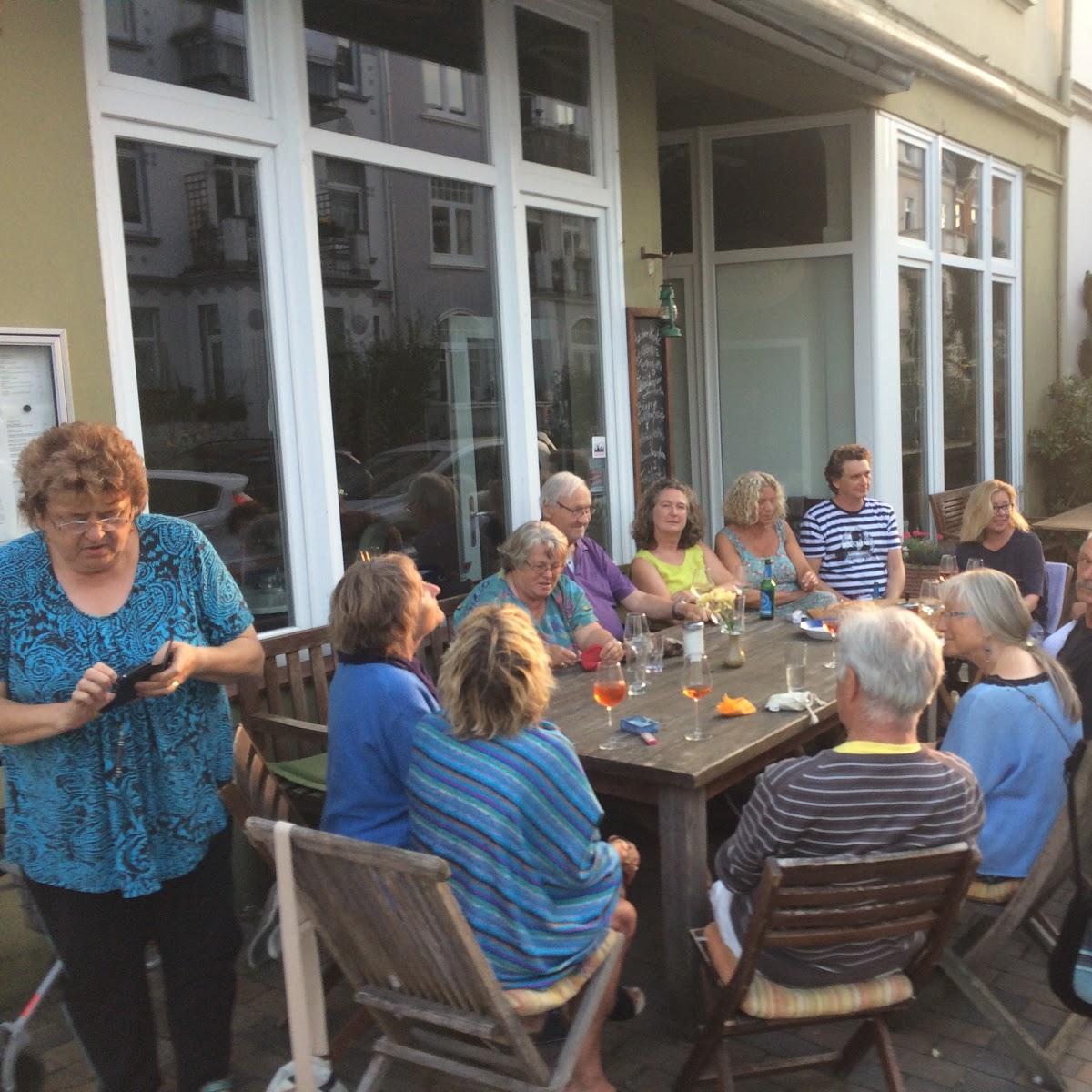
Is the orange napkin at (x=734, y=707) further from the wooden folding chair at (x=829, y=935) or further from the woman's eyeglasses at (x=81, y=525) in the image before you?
the woman's eyeglasses at (x=81, y=525)

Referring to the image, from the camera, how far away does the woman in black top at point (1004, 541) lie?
560 cm

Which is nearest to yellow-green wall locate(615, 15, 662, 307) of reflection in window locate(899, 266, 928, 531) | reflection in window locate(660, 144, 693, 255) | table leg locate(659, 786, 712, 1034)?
reflection in window locate(660, 144, 693, 255)

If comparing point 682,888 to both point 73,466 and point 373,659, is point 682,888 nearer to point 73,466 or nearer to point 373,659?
point 373,659

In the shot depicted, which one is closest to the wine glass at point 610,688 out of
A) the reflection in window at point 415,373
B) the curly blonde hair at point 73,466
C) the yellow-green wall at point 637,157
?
the curly blonde hair at point 73,466

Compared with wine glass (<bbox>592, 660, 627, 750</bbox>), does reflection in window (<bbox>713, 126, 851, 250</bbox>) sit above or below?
above

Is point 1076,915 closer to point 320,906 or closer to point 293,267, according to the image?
point 320,906

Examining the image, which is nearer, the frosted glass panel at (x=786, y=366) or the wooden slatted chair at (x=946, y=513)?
the frosted glass panel at (x=786, y=366)

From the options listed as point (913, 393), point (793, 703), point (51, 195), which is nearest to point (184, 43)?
point (51, 195)

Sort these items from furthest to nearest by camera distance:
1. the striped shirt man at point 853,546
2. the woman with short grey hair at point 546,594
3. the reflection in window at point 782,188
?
the reflection in window at point 782,188, the striped shirt man at point 853,546, the woman with short grey hair at point 546,594

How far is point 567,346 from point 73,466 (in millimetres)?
3673

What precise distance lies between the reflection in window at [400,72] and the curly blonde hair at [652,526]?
172 centimetres

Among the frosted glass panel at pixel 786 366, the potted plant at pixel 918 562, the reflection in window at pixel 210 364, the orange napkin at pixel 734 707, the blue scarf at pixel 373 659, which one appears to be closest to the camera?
the blue scarf at pixel 373 659

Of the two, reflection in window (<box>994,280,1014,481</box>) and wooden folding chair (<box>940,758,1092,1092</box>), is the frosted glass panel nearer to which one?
reflection in window (<box>994,280,1014,481</box>)

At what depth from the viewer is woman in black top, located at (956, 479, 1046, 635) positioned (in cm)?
560
